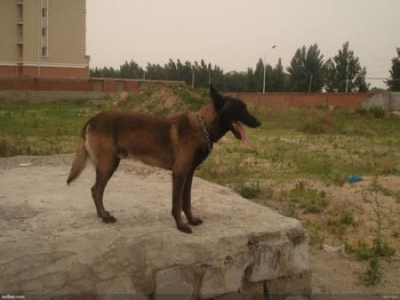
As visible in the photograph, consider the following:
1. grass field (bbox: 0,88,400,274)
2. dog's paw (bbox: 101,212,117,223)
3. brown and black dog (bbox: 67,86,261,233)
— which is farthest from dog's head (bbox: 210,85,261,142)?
grass field (bbox: 0,88,400,274)

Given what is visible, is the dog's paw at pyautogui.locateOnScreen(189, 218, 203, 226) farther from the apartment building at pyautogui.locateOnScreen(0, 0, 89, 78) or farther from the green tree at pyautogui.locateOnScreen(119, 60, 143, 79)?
the green tree at pyautogui.locateOnScreen(119, 60, 143, 79)

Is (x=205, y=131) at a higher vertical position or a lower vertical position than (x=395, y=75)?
lower

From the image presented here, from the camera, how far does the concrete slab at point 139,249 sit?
389 centimetres

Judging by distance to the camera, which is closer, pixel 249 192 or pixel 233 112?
pixel 233 112

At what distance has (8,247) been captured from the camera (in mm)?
3898

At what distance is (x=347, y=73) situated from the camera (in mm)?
58594

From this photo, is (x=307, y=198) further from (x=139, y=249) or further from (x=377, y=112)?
(x=377, y=112)

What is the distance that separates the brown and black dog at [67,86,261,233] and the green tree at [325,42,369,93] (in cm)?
5597

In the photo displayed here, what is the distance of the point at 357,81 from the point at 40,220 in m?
58.3

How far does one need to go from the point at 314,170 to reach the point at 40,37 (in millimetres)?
41341

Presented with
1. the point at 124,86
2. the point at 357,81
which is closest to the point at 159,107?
the point at 124,86

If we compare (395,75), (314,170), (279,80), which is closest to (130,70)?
(279,80)

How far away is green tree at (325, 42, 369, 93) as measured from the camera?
58250mm

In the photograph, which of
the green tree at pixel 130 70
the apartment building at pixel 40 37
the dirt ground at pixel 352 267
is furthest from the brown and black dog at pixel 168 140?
the green tree at pixel 130 70
